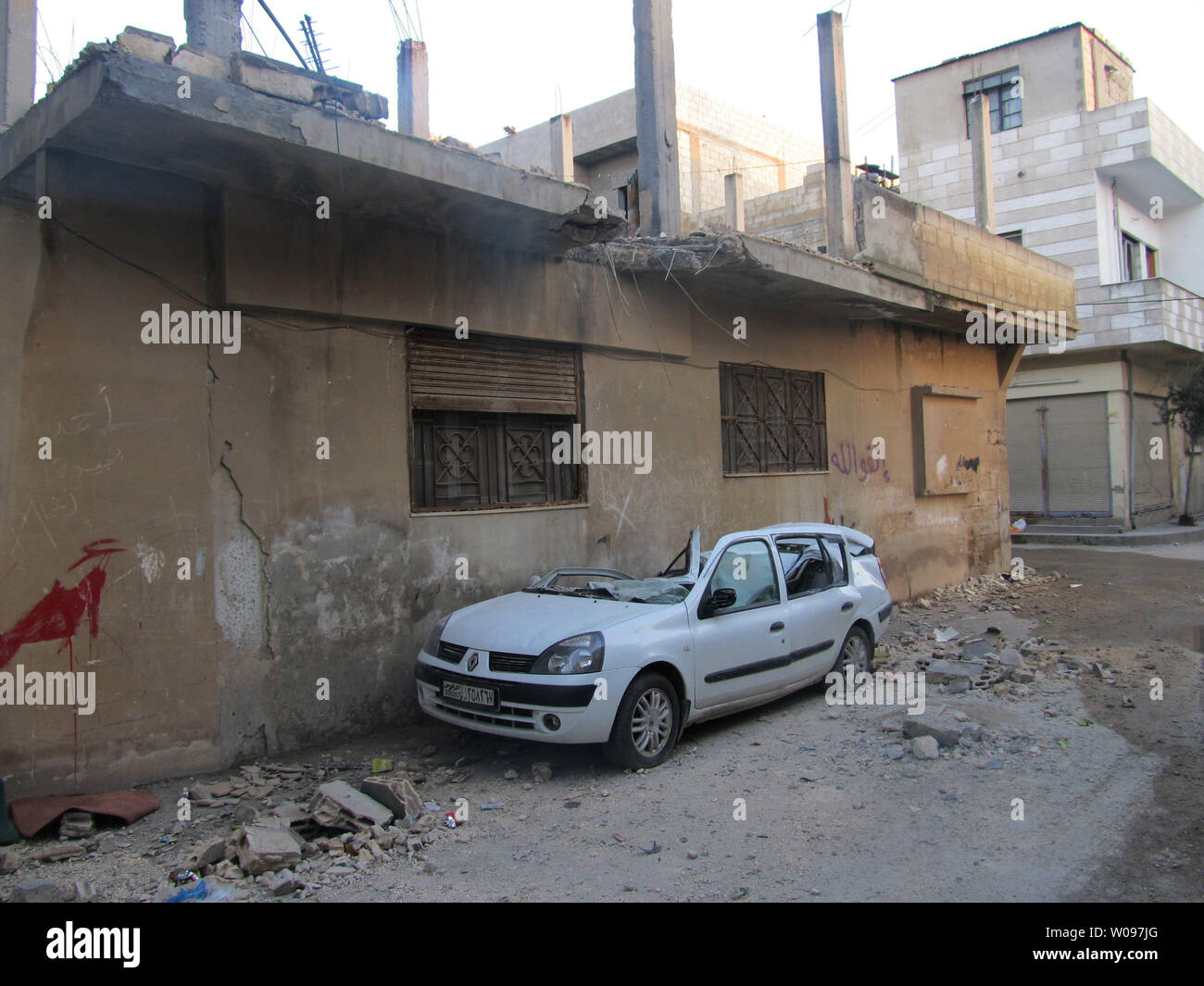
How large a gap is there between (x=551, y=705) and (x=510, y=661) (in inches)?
16.3

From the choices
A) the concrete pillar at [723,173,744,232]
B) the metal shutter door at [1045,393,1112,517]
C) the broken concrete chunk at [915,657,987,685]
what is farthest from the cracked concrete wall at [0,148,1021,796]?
the metal shutter door at [1045,393,1112,517]

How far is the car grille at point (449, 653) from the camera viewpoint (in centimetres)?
540

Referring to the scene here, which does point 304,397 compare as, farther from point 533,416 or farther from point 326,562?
point 533,416

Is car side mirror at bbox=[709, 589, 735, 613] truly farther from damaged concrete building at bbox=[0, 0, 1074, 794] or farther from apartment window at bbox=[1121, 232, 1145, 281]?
apartment window at bbox=[1121, 232, 1145, 281]

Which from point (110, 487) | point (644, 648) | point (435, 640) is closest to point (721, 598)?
point (644, 648)

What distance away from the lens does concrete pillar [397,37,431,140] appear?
26.0 ft

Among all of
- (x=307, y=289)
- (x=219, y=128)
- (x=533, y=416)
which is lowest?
(x=533, y=416)

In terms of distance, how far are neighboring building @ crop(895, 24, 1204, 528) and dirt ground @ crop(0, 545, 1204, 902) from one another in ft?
53.9

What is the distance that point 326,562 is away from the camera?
6090 mm

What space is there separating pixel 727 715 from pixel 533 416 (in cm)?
322

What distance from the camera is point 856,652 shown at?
23.9 ft

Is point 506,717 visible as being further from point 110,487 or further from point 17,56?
point 17,56

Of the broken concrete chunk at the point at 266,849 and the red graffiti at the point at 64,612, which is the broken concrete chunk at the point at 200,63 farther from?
the broken concrete chunk at the point at 266,849
